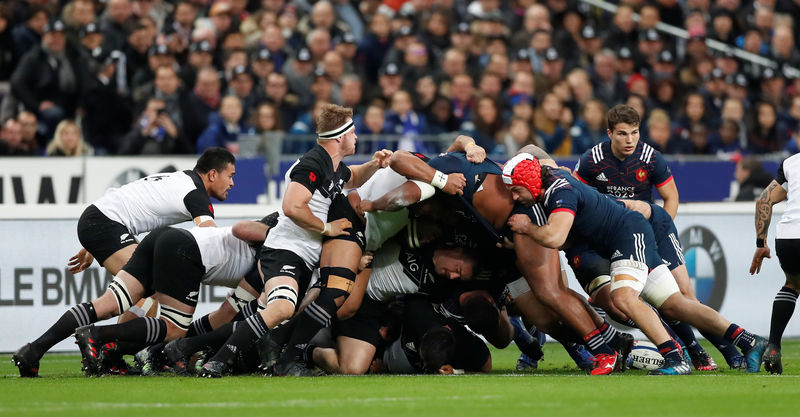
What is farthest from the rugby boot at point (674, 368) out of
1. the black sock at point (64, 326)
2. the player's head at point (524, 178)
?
Answer: the black sock at point (64, 326)

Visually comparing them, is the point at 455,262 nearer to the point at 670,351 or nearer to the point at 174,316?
the point at 670,351

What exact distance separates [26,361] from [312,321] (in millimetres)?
2325

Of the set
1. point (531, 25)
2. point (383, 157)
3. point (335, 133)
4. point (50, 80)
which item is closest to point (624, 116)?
point (383, 157)

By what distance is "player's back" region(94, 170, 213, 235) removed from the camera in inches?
445

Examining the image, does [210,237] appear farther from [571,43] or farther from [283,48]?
[571,43]

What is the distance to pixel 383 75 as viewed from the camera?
18.7m

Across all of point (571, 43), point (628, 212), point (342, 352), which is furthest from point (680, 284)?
point (571, 43)

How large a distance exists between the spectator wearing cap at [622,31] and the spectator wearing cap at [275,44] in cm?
637

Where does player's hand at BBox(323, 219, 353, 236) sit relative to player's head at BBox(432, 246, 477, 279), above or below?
above

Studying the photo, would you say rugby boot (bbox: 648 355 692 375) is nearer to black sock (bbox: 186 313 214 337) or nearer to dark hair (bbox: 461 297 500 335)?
dark hair (bbox: 461 297 500 335)

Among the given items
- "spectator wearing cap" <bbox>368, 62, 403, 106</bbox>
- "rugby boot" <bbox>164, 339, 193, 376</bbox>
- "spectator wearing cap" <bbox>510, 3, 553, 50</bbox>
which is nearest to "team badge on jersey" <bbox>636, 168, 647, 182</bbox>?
"rugby boot" <bbox>164, 339, 193, 376</bbox>

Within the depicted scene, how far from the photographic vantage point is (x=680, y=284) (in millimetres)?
11102

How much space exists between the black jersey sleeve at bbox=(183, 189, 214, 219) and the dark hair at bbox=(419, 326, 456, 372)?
88.7 inches

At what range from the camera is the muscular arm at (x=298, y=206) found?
10.1 m
